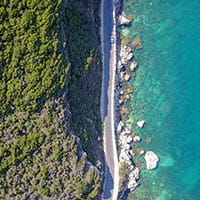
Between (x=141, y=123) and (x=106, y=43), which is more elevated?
(x=106, y=43)

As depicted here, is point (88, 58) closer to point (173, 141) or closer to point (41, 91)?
point (41, 91)

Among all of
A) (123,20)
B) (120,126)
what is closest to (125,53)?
(123,20)

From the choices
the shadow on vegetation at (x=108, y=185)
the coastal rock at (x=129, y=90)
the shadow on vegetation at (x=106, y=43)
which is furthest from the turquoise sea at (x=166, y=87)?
the shadow on vegetation at (x=108, y=185)

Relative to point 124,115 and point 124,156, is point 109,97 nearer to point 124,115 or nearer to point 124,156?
point 124,115

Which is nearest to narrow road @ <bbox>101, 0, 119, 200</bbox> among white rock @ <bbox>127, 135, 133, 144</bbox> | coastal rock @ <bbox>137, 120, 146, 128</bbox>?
white rock @ <bbox>127, 135, 133, 144</bbox>

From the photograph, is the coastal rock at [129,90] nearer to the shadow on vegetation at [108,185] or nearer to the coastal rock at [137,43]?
the coastal rock at [137,43]

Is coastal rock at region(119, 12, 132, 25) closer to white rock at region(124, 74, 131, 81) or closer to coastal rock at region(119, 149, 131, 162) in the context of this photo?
white rock at region(124, 74, 131, 81)

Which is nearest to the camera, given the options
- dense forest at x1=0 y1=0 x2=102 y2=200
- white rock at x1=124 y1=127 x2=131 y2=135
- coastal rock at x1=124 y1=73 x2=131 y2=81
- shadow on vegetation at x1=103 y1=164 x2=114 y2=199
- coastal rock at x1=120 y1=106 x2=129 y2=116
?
dense forest at x1=0 y1=0 x2=102 y2=200
